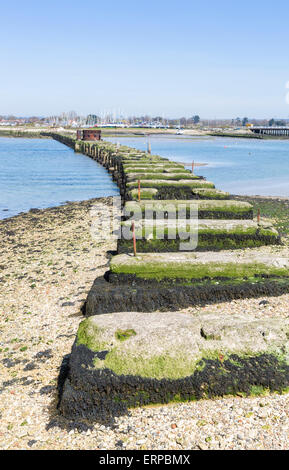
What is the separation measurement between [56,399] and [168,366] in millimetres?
2690

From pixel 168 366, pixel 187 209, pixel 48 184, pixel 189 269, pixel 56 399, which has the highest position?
pixel 187 209

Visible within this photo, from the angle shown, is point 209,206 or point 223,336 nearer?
point 223,336

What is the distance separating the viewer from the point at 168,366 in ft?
27.2

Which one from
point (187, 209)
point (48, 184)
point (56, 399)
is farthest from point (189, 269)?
point (48, 184)

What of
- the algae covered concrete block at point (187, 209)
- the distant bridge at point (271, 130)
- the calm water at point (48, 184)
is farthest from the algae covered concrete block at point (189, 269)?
the distant bridge at point (271, 130)

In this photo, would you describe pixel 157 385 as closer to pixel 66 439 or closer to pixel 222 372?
pixel 222 372

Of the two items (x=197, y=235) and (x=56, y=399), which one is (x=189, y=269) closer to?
(x=197, y=235)

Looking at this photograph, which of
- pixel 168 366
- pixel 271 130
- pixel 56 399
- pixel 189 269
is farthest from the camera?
pixel 271 130

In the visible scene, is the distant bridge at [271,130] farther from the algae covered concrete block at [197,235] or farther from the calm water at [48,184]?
the algae covered concrete block at [197,235]

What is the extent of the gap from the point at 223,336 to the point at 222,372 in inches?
30.4

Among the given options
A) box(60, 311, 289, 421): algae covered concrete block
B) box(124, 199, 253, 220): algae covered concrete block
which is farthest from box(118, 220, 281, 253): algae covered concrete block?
box(60, 311, 289, 421): algae covered concrete block

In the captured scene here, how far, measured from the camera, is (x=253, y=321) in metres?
9.40
